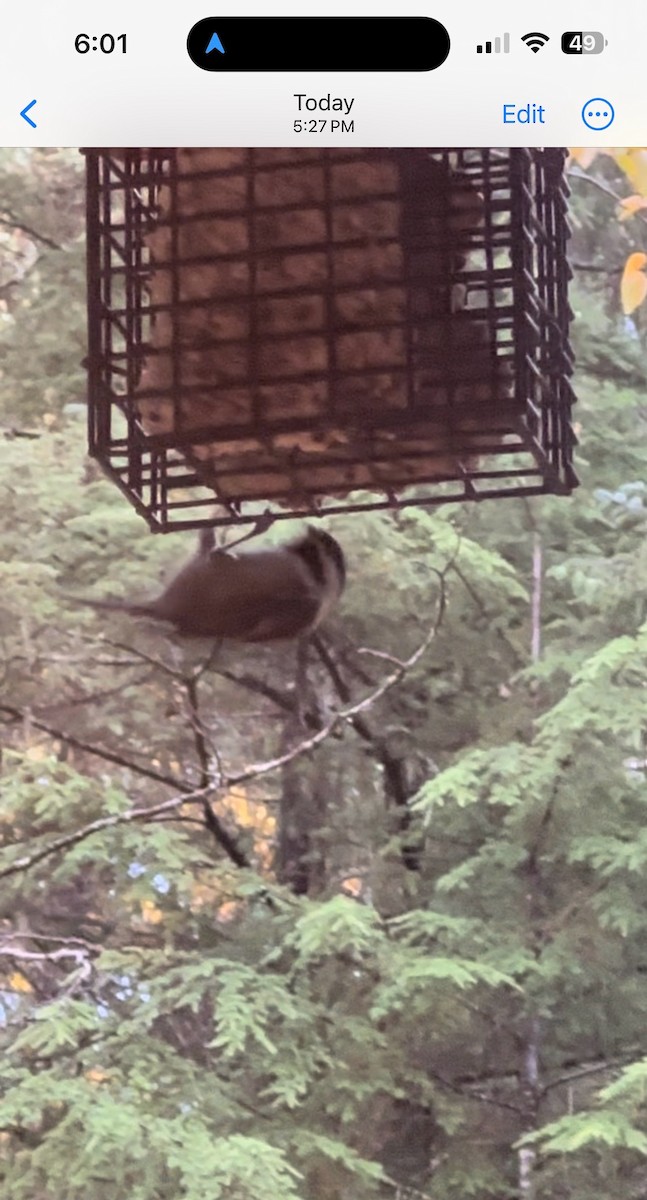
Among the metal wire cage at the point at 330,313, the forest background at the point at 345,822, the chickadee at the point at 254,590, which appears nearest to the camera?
the metal wire cage at the point at 330,313

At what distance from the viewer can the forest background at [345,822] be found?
101 centimetres

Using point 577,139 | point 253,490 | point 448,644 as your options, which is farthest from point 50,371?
point 577,139

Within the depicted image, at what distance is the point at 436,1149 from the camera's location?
1.00m

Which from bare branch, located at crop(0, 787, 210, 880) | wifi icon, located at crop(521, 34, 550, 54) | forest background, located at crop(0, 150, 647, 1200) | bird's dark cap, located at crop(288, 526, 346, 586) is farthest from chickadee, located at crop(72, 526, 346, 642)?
wifi icon, located at crop(521, 34, 550, 54)

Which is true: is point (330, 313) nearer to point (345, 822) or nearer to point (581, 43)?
point (581, 43)

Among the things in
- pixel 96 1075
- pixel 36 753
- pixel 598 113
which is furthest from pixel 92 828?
pixel 598 113

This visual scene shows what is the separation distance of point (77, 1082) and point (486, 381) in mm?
668

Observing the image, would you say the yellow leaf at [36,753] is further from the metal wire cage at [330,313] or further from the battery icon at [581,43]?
the battery icon at [581,43]

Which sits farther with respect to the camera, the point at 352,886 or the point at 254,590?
the point at 352,886

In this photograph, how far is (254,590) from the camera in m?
0.82

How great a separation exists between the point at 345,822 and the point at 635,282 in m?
0.48

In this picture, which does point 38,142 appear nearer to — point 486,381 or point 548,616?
point 486,381

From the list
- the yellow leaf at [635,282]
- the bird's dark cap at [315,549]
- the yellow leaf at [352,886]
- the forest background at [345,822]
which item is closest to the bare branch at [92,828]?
the forest background at [345,822]

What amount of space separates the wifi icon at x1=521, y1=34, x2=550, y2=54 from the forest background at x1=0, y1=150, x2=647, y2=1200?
414 millimetres
